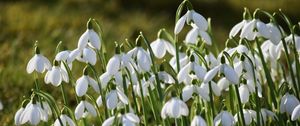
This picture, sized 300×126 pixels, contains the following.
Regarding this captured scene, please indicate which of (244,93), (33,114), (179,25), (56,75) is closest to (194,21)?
(179,25)

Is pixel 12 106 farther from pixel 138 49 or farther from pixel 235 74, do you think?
pixel 235 74

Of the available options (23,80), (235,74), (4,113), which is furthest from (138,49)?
(23,80)

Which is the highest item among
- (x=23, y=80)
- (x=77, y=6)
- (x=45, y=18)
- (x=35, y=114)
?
(x=77, y=6)

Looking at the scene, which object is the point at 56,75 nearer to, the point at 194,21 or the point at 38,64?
the point at 38,64

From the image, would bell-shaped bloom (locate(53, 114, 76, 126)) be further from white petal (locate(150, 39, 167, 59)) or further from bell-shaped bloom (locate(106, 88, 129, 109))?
white petal (locate(150, 39, 167, 59))

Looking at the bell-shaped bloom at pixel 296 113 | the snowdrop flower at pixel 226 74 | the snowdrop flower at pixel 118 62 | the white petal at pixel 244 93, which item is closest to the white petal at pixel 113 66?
the snowdrop flower at pixel 118 62

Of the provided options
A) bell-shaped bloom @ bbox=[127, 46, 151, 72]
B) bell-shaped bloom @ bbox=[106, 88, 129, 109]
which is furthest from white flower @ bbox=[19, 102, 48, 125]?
bell-shaped bloom @ bbox=[127, 46, 151, 72]
